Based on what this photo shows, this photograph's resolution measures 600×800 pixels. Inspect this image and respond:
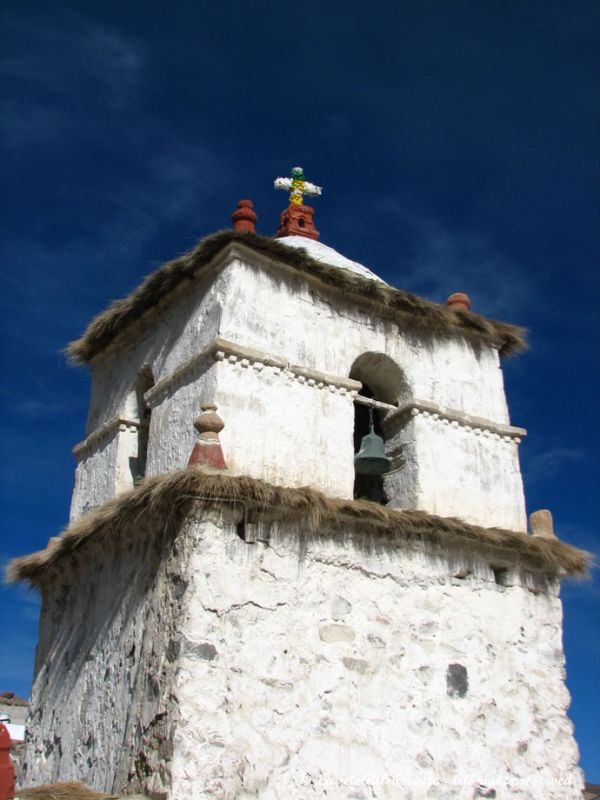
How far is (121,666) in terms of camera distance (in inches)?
275

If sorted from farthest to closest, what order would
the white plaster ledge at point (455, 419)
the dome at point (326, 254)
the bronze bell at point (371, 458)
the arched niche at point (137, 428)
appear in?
1. the dome at point (326, 254)
2. the arched niche at point (137, 428)
3. the white plaster ledge at point (455, 419)
4. the bronze bell at point (371, 458)

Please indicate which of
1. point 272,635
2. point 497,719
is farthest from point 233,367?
point 497,719

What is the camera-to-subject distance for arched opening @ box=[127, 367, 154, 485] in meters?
9.05

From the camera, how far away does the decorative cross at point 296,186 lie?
448 inches

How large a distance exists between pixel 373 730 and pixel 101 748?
209cm

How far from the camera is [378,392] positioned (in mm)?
9016

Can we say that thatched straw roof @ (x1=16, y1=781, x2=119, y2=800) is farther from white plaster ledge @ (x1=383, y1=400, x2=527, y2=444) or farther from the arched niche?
white plaster ledge @ (x1=383, y1=400, x2=527, y2=444)

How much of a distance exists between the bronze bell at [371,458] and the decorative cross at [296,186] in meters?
4.27

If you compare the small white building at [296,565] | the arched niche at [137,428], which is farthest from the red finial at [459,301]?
the arched niche at [137,428]

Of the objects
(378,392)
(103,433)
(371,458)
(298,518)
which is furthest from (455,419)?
(103,433)

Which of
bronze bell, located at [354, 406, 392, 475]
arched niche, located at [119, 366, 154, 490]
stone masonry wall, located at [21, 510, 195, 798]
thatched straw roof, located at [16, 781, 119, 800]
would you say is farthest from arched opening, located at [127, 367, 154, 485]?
thatched straw roof, located at [16, 781, 119, 800]

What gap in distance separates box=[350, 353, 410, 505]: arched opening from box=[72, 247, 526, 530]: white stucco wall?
0.08 metres

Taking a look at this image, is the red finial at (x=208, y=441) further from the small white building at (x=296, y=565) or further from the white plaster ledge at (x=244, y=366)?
the white plaster ledge at (x=244, y=366)

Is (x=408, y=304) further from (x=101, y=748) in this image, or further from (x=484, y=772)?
(x=101, y=748)
